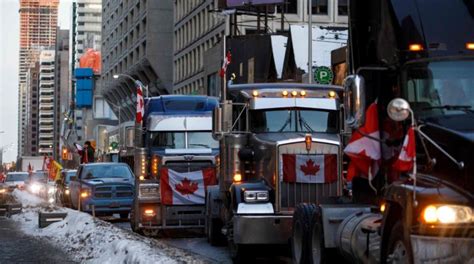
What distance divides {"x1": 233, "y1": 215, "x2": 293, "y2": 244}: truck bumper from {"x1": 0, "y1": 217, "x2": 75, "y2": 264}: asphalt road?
337cm

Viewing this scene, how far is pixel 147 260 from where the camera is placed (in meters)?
11.0

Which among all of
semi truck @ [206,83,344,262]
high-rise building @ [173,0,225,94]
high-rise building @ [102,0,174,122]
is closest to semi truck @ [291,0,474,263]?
semi truck @ [206,83,344,262]

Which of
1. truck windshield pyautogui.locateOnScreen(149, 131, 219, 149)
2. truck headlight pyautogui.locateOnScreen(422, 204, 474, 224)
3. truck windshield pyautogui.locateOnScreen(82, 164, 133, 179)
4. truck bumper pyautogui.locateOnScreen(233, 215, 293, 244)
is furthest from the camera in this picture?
truck windshield pyautogui.locateOnScreen(82, 164, 133, 179)

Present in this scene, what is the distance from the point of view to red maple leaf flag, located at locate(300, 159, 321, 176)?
1294 centimetres

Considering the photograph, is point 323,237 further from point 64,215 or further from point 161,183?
point 64,215

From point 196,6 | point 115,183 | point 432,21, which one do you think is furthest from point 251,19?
point 432,21

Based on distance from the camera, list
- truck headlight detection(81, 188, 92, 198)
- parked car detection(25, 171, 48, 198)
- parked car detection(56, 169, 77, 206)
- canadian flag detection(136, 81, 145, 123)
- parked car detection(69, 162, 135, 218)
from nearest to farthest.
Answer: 1. canadian flag detection(136, 81, 145, 123)
2. parked car detection(69, 162, 135, 218)
3. truck headlight detection(81, 188, 92, 198)
4. parked car detection(56, 169, 77, 206)
5. parked car detection(25, 171, 48, 198)

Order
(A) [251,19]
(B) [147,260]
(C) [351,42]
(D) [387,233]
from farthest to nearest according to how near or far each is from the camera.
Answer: (A) [251,19] → (B) [147,260] → (C) [351,42] → (D) [387,233]

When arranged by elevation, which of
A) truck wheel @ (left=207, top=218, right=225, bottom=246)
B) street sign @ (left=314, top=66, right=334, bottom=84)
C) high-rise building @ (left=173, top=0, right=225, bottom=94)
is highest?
high-rise building @ (left=173, top=0, right=225, bottom=94)

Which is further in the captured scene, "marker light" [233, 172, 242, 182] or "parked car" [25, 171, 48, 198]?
"parked car" [25, 171, 48, 198]

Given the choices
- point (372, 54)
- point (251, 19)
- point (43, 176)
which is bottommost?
point (43, 176)

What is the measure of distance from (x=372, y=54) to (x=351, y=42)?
695 millimetres

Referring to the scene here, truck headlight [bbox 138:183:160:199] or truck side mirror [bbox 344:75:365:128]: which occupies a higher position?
truck side mirror [bbox 344:75:365:128]

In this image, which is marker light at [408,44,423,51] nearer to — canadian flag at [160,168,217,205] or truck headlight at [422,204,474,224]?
truck headlight at [422,204,474,224]
